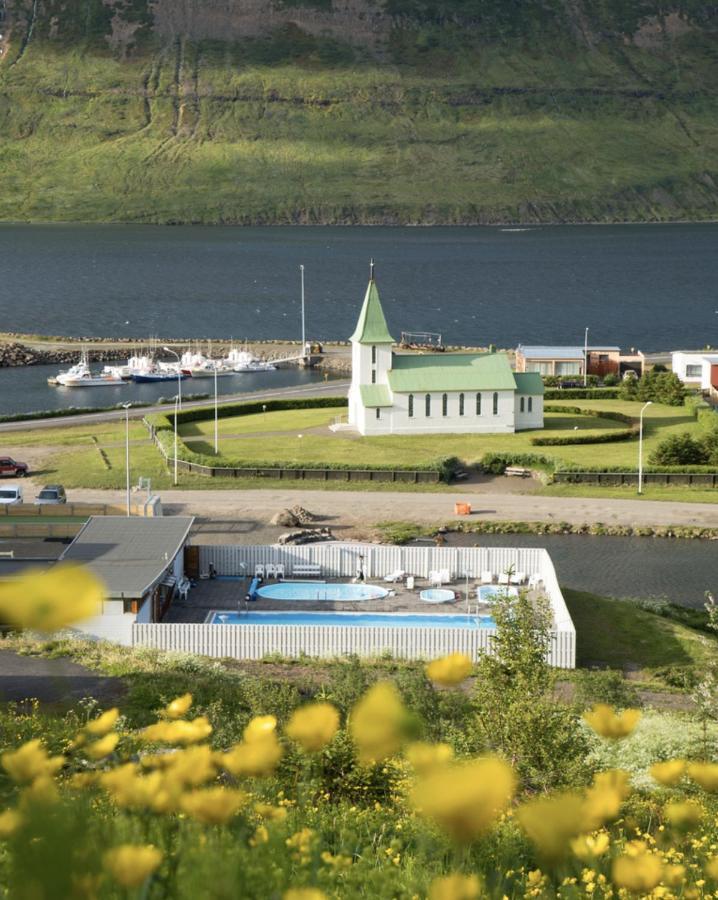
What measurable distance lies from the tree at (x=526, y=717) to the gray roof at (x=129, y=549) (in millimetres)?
13568

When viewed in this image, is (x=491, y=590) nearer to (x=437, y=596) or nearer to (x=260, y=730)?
(x=437, y=596)

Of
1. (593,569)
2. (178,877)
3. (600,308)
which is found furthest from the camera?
(600,308)

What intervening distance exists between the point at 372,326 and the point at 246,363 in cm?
4313

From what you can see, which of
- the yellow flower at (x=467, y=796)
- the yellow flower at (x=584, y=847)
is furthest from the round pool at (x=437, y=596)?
the yellow flower at (x=467, y=796)

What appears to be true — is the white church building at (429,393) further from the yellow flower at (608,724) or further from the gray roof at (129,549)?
the yellow flower at (608,724)

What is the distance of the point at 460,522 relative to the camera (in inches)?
1957

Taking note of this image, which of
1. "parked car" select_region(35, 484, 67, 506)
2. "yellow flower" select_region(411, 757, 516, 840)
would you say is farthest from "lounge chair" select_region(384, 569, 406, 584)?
"yellow flower" select_region(411, 757, 516, 840)

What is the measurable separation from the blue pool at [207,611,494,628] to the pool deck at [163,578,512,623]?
367 millimetres

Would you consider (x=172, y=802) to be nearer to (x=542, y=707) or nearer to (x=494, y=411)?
(x=542, y=707)

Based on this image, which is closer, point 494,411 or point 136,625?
point 136,625

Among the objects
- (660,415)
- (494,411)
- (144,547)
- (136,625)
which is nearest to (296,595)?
(144,547)

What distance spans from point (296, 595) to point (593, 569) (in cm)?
1151

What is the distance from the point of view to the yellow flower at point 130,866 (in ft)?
11.6

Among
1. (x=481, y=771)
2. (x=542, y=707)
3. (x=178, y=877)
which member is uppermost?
(x=481, y=771)
